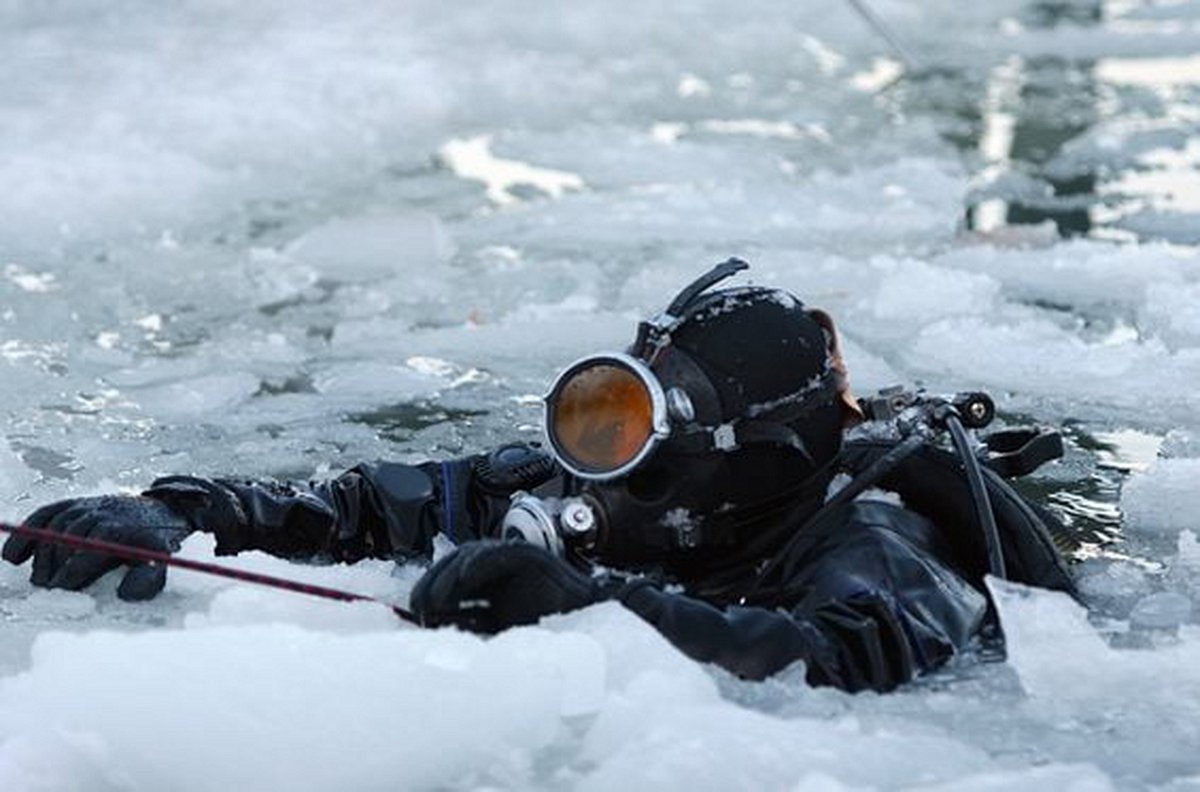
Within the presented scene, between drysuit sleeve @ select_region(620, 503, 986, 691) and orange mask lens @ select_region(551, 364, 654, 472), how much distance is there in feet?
0.83

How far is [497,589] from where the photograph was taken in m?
2.81

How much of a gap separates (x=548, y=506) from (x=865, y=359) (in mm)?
2103

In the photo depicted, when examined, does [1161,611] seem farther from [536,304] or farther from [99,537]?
[536,304]

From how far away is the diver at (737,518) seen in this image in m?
2.83

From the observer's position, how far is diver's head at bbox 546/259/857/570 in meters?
3.11

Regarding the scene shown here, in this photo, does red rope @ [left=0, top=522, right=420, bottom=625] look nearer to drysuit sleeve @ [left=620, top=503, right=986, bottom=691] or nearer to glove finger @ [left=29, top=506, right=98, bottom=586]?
glove finger @ [left=29, top=506, right=98, bottom=586]

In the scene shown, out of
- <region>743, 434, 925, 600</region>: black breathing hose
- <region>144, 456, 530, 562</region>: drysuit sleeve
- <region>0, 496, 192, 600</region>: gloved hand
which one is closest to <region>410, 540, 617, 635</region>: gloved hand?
<region>743, 434, 925, 600</region>: black breathing hose

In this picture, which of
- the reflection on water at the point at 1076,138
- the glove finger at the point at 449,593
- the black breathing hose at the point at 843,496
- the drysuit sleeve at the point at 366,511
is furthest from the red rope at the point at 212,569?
the reflection on water at the point at 1076,138

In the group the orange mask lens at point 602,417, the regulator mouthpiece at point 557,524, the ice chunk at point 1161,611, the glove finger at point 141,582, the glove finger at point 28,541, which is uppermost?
the orange mask lens at point 602,417

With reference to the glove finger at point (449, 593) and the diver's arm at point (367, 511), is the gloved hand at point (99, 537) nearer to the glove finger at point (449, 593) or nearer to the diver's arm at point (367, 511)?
the diver's arm at point (367, 511)

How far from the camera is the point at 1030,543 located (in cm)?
333

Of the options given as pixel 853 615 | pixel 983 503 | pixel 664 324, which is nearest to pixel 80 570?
pixel 664 324

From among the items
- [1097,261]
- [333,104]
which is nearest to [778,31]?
[333,104]

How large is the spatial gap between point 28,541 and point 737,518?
1.10 m
